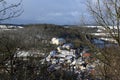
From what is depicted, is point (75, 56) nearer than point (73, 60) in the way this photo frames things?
No

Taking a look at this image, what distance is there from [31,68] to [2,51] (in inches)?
53.7

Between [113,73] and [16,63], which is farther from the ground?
[16,63]

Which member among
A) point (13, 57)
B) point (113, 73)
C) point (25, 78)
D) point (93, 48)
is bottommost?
point (113, 73)

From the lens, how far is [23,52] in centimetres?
859

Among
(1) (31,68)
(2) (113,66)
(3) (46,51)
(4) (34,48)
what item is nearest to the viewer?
(1) (31,68)

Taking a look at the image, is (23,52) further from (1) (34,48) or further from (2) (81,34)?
(2) (81,34)

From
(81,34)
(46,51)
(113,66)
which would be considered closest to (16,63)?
(46,51)

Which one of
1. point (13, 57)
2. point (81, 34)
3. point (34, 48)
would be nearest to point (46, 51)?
point (34, 48)

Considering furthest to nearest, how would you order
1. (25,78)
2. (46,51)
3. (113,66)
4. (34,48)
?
(113,66) → (46,51) → (34,48) → (25,78)

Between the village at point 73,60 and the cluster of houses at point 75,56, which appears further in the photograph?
the cluster of houses at point 75,56

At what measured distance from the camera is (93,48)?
22.1 metres

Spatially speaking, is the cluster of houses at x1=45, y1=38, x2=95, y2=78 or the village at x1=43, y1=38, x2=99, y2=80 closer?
the village at x1=43, y1=38, x2=99, y2=80

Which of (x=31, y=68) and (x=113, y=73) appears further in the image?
(x=113, y=73)

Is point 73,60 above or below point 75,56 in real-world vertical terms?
above
